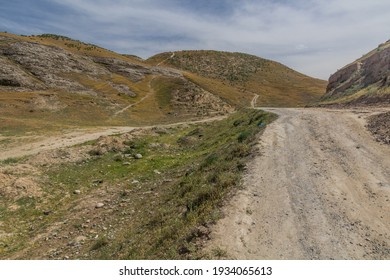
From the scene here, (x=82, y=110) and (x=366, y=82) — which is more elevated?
(x=366, y=82)

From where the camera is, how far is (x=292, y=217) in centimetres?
1025

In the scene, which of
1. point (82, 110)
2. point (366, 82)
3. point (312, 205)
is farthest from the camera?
point (82, 110)

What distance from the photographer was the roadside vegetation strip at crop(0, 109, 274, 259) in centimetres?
1073

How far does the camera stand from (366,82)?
132 feet

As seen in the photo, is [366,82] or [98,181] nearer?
[98,181]

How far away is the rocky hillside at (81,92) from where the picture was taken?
2061 inches

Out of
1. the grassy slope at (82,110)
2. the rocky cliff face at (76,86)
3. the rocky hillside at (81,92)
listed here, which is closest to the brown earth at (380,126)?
the grassy slope at (82,110)

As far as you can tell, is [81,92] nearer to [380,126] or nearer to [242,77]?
[380,126]

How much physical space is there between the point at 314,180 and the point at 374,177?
2586mm

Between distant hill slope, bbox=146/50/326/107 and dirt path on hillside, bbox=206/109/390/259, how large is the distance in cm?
6733

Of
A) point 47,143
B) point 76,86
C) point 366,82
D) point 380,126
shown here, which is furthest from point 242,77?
point 380,126

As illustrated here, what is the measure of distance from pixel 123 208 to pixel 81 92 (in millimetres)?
55783
